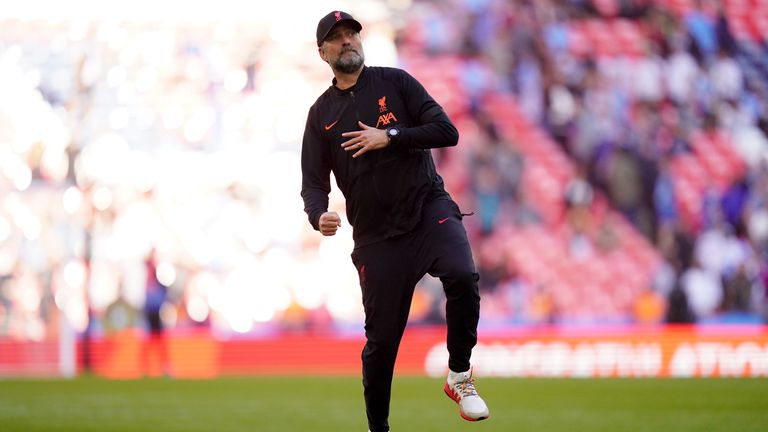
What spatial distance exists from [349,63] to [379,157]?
1.79 ft

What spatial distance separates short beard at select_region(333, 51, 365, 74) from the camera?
6414mm

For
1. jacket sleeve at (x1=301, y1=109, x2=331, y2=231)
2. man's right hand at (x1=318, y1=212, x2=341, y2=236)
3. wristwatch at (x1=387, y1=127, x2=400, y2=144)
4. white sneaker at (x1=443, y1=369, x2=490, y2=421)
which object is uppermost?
wristwatch at (x1=387, y1=127, x2=400, y2=144)

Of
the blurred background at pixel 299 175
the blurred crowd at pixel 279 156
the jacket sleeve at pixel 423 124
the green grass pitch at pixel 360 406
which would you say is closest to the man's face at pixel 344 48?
the jacket sleeve at pixel 423 124

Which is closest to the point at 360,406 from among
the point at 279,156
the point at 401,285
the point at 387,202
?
the point at 401,285

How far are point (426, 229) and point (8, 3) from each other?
16579mm

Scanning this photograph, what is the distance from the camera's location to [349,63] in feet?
21.0

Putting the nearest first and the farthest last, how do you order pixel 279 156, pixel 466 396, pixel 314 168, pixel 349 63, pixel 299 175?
pixel 349 63, pixel 466 396, pixel 314 168, pixel 299 175, pixel 279 156

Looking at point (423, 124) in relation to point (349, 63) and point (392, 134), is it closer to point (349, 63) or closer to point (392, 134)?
point (392, 134)

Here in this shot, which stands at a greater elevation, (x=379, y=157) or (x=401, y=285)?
(x=379, y=157)

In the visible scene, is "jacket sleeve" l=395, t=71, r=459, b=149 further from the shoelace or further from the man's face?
the shoelace

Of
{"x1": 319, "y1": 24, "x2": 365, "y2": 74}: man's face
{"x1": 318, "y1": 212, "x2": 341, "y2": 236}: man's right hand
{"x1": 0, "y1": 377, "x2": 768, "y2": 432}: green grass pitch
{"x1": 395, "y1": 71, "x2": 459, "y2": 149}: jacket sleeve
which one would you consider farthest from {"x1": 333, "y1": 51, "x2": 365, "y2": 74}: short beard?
{"x1": 0, "y1": 377, "x2": 768, "y2": 432}: green grass pitch

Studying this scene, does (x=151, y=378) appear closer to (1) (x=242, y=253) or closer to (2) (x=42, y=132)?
(1) (x=242, y=253)

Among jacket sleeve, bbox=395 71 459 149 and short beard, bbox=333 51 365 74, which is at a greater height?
short beard, bbox=333 51 365 74

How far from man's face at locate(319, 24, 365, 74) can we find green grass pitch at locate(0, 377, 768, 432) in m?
3.28
